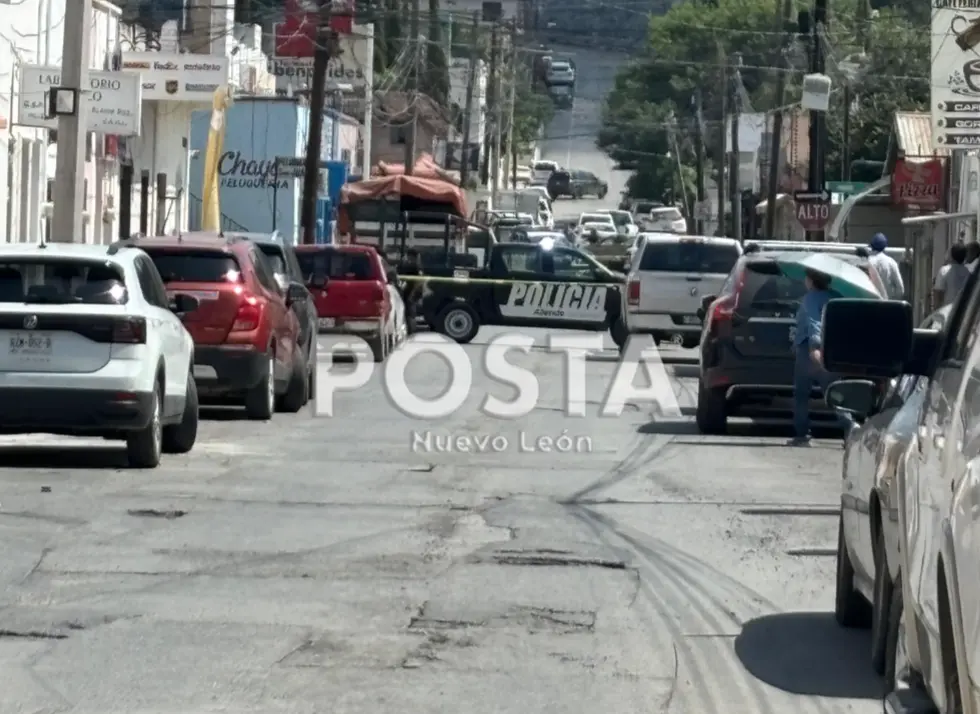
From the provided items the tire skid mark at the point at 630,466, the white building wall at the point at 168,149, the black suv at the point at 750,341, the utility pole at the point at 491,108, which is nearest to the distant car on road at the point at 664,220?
the utility pole at the point at 491,108

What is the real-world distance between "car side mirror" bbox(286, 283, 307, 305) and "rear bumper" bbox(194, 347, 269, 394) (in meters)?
1.81

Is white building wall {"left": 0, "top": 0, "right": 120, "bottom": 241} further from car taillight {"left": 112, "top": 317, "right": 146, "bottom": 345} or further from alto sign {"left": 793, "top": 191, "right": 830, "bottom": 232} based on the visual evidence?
car taillight {"left": 112, "top": 317, "right": 146, "bottom": 345}

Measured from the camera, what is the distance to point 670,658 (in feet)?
26.4

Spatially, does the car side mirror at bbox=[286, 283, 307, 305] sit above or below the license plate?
above

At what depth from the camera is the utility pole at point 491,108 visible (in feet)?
284

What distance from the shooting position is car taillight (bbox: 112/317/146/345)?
13945 mm

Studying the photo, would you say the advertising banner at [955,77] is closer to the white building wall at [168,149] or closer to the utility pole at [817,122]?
the utility pole at [817,122]

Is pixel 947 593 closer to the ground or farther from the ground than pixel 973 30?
closer to the ground

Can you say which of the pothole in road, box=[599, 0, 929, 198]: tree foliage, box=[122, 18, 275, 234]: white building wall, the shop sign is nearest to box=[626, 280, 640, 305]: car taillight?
the shop sign

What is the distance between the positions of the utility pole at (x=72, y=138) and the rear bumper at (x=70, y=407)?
12.9 meters

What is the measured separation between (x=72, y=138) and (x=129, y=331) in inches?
519

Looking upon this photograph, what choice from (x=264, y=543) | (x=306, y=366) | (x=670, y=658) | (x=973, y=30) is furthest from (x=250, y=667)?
A: (x=973, y=30)

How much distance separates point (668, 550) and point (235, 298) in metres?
7.89

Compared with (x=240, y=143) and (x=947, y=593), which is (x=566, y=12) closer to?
(x=240, y=143)
